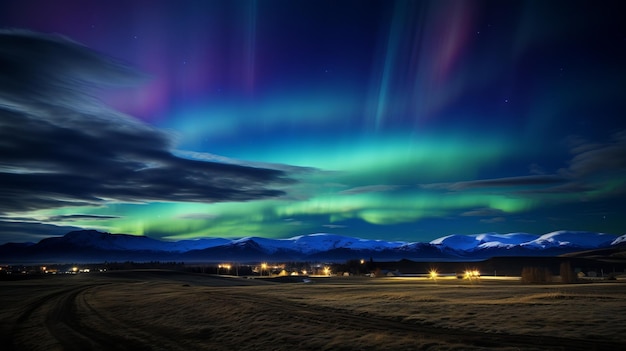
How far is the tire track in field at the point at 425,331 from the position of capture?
27672mm

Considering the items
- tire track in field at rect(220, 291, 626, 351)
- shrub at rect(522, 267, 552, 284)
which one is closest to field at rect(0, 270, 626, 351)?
tire track in field at rect(220, 291, 626, 351)

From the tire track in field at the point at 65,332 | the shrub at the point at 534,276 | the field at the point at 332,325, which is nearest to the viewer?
the field at the point at 332,325

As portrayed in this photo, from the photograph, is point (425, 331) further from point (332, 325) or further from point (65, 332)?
point (65, 332)

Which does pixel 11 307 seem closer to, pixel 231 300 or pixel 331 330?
pixel 231 300

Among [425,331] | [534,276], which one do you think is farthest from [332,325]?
[534,276]

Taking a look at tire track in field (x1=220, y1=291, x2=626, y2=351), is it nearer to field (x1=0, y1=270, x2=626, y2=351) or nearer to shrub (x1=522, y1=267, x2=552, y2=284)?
field (x1=0, y1=270, x2=626, y2=351)

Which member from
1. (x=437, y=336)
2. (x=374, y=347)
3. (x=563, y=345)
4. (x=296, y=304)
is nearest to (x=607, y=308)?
(x=563, y=345)

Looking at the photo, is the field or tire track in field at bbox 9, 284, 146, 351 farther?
tire track in field at bbox 9, 284, 146, 351

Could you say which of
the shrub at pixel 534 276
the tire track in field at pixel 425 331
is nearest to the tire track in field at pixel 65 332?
the tire track in field at pixel 425 331

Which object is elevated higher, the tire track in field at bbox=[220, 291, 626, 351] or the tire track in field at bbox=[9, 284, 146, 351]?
the tire track in field at bbox=[220, 291, 626, 351]

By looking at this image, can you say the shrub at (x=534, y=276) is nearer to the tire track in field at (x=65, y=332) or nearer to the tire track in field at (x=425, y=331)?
the tire track in field at (x=425, y=331)

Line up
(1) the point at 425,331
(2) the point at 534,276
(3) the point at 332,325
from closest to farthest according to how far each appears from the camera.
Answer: (1) the point at 425,331 → (3) the point at 332,325 → (2) the point at 534,276

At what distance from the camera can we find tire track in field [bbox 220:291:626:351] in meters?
27.7

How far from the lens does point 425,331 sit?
3422 centimetres
